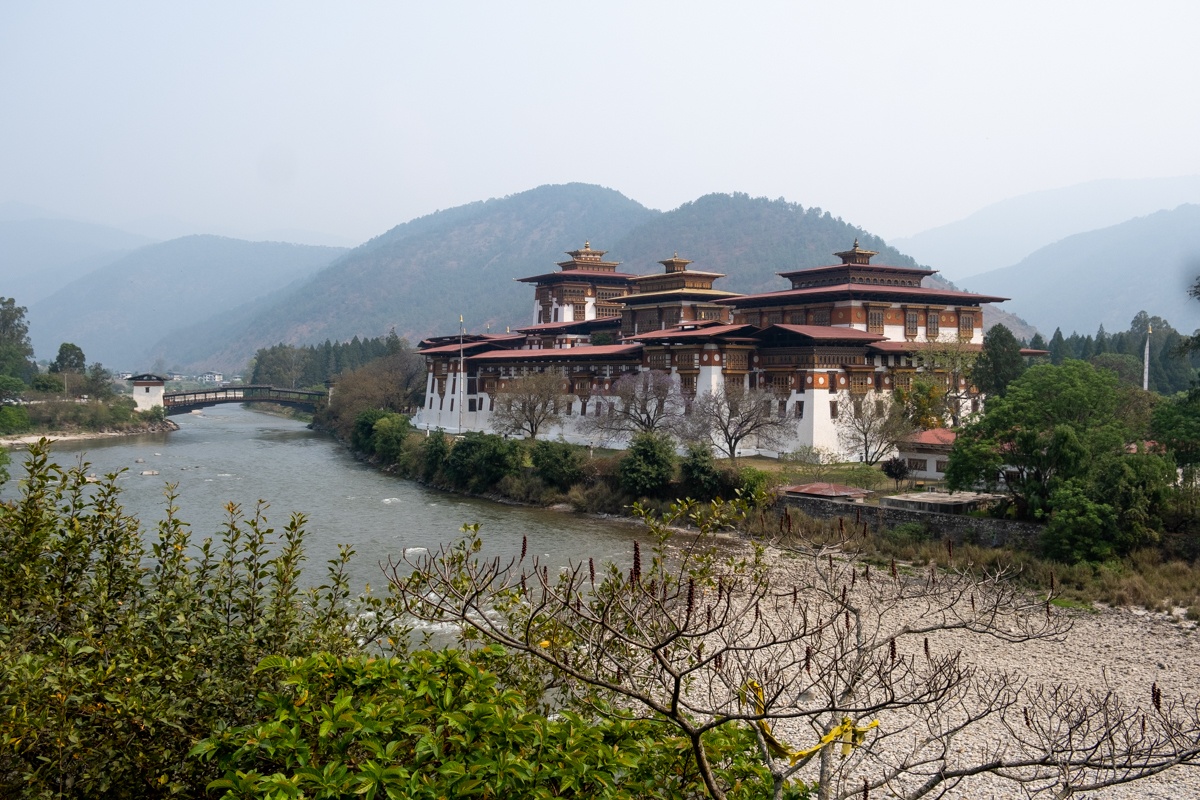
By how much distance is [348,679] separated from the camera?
6961 mm

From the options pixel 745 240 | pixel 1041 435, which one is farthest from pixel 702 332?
pixel 745 240

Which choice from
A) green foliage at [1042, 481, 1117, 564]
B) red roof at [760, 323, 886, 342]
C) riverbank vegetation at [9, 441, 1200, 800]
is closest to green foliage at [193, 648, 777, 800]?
riverbank vegetation at [9, 441, 1200, 800]

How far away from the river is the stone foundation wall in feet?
16.6

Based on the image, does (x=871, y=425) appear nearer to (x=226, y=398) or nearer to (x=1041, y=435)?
(x=1041, y=435)

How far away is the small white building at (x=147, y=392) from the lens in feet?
228

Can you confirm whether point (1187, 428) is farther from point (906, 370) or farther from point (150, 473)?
point (150, 473)

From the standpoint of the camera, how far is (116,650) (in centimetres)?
742

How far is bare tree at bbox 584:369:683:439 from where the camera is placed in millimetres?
40531

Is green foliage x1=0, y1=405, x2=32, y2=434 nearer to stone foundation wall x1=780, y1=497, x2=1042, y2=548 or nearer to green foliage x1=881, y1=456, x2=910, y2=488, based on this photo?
stone foundation wall x1=780, y1=497, x2=1042, y2=548

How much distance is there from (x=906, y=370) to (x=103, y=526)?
117 feet

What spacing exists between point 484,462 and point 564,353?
1071 centimetres

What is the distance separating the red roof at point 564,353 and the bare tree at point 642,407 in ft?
6.90

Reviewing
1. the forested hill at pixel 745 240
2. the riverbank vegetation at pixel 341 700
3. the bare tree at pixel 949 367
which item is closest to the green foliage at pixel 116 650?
the riverbank vegetation at pixel 341 700

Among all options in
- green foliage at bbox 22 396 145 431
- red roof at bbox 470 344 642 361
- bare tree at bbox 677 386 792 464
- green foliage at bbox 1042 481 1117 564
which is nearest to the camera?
green foliage at bbox 1042 481 1117 564
